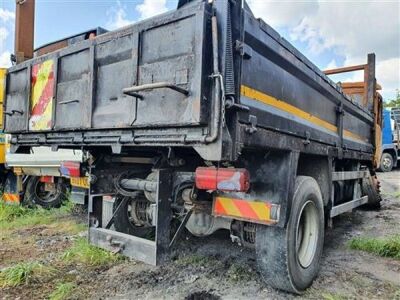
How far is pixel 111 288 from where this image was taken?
309cm

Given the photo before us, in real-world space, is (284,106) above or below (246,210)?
above

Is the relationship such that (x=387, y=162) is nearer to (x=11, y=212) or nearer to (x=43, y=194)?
(x=43, y=194)

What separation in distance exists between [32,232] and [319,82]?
4373 millimetres

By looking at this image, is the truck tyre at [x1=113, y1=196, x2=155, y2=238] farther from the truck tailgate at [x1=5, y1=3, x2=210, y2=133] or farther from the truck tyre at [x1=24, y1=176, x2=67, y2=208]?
the truck tyre at [x1=24, y1=176, x2=67, y2=208]

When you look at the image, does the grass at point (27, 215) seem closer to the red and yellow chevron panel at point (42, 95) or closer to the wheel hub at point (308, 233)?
the red and yellow chevron panel at point (42, 95)

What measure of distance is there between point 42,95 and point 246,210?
2245 mm

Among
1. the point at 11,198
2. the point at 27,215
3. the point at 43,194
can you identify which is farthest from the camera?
the point at 43,194

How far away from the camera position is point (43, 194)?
22.9 ft

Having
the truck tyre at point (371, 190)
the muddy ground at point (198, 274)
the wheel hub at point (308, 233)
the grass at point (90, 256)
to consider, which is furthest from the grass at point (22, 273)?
the truck tyre at point (371, 190)

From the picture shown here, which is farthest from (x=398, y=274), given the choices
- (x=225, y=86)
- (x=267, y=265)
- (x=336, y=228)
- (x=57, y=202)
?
(x=57, y=202)

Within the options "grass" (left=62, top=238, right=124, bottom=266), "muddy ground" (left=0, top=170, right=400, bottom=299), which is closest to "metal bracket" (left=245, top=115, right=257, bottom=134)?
"muddy ground" (left=0, top=170, right=400, bottom=299)

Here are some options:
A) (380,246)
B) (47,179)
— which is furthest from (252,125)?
(47,179)

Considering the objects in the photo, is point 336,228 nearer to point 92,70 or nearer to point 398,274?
point 398,274

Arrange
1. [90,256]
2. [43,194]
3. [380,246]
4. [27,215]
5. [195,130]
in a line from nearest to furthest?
[195,130]
[90,256]
[380,246]
[27,215]
[43,194]
